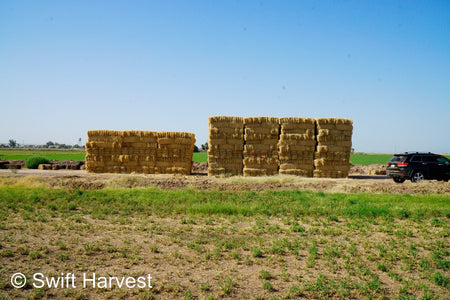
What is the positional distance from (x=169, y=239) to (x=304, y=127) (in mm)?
16945

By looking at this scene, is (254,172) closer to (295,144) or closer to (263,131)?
(263,131)

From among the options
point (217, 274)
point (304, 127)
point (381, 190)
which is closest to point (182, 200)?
point (217, 274)

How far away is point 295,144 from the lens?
23.3m

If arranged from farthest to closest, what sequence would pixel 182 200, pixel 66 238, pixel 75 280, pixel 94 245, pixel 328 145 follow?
pixel 328 145 → pixel 182 200 → pixel 66 238 → pixel 94 245 → pixel 75 280

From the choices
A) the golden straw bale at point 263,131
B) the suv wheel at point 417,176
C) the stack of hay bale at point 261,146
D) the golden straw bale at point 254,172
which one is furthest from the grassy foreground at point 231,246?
the golden straw bale at point 263,131

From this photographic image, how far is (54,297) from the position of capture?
217 inches

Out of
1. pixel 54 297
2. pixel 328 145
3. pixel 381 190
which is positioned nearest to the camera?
pixel 54 297

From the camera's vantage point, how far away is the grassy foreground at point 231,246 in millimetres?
5883

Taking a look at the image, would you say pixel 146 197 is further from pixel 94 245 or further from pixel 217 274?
pixel 217 274

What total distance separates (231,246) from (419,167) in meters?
17.0

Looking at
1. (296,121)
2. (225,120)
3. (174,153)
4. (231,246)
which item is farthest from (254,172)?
(231,246)

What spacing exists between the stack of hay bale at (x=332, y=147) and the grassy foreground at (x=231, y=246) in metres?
10.3

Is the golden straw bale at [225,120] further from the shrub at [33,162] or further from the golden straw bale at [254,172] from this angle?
the shrub at [33,162]

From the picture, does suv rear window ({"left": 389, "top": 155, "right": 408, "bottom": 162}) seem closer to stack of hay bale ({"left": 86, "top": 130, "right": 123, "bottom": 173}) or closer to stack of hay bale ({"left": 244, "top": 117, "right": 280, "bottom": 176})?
stack of hay bale ({"left": 244, "top": 117, "right": 280, "bottom": 176})
